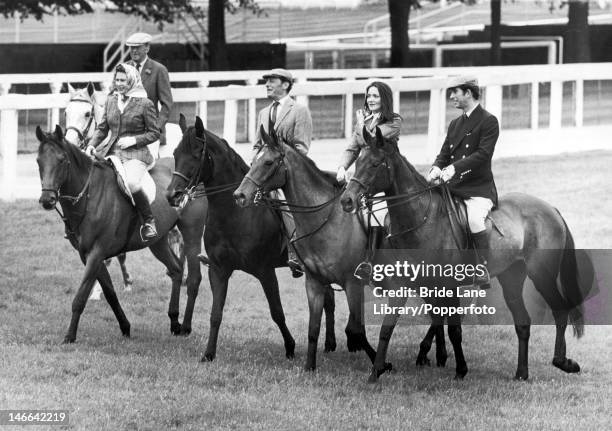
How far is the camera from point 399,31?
3922 centimetres

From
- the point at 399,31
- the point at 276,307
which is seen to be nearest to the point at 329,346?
the point at 276,307

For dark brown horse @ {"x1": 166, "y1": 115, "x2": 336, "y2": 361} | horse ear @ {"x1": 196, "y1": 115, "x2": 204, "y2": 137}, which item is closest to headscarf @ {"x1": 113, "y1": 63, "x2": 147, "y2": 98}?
dark brown horse @ {"x1": 166, "y1": 115, "x2": 336, "y2": 361}

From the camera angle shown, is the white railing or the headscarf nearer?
the headscarf

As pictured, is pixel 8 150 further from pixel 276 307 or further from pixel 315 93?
pixel 276 307

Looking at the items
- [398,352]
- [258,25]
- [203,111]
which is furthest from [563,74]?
[258,25]

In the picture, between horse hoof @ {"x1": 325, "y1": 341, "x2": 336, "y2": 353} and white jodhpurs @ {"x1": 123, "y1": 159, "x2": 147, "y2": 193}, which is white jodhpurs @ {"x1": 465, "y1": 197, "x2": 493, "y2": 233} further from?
white jodhpurs @ {"x1": 123, "y1": 159, "x2": 147, "y2": 193}

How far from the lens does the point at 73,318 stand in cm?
1158

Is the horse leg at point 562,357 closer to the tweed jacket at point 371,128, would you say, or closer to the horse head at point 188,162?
the tweed jacket at point 371,128

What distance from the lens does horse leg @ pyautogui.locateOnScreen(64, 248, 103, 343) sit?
11.5 metres

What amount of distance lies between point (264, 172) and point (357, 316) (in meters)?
1.54

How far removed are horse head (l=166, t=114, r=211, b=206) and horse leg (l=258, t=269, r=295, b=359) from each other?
112cm

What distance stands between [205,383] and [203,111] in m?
10.2

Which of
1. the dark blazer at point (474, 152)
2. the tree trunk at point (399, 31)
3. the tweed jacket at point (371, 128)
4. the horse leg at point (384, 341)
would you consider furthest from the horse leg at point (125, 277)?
the tree trunk at point (399, 31)

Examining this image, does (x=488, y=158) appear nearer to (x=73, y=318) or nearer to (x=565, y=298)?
(x=565, y=298)
